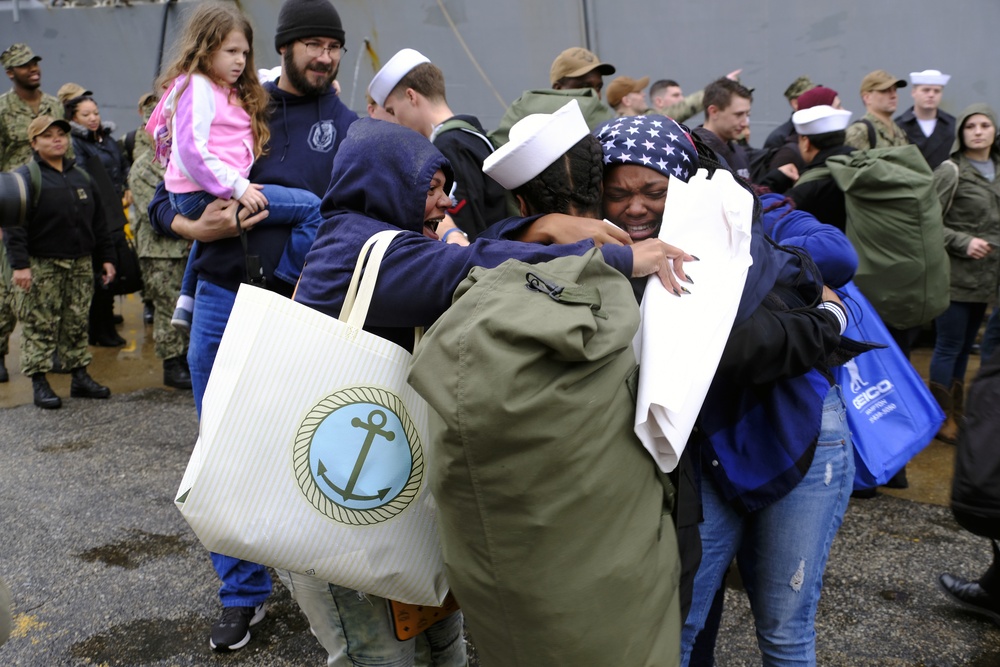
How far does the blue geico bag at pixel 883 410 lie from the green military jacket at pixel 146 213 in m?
5.48

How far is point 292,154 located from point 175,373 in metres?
4.59

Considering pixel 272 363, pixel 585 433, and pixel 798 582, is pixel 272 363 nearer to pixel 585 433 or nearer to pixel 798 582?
pixel 585 433

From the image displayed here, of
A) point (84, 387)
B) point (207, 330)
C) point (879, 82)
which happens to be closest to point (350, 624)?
point (207, 330)

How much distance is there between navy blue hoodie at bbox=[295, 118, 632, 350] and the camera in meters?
1.95

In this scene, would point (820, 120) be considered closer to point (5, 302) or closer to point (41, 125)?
point (41, 125)

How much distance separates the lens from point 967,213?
5680mm

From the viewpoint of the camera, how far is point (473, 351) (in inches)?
62.4

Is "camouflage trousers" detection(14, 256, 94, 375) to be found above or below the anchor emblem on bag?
below

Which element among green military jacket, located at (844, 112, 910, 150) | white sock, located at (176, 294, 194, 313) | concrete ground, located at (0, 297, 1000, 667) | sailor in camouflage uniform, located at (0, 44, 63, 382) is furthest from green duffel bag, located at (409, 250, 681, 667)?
sailor in camouflage uniform, located at (0, 44, 63, 382)

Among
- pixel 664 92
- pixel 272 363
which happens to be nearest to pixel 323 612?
pixel 272 363

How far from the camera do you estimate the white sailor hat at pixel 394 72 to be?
12.6 feet

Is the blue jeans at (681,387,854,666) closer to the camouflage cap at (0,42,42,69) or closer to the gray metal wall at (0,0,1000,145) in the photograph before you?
the gray metal wall at (0,0,1000,145)

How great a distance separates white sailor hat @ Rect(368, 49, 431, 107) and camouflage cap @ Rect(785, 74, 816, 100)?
196 inches

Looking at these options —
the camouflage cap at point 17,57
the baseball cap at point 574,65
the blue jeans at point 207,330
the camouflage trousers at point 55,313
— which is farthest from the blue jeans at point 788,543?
the camouflage cap at point 17,57
